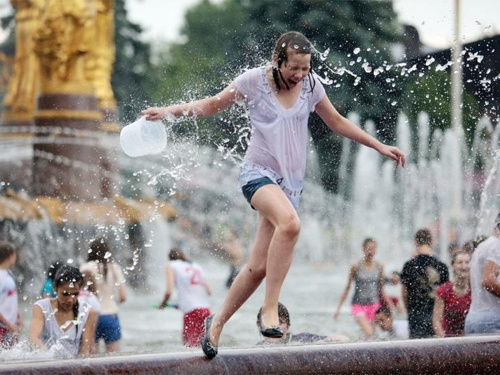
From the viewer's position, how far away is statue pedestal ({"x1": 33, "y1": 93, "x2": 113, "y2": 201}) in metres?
18.8

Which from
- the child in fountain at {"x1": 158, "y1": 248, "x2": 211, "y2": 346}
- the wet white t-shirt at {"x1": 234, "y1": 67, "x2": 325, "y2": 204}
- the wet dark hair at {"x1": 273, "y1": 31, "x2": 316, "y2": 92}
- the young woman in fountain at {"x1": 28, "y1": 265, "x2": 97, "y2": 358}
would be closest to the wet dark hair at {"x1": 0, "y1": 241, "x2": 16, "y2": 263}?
the young woman in fountain at {"x1": 28, "y1": 265, "x2": 97, "y2": 358}

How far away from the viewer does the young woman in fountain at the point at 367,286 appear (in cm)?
1045

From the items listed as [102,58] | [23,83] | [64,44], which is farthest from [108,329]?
[23,83]

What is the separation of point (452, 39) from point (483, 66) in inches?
211

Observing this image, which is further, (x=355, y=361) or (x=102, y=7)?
(x=102, y=7)

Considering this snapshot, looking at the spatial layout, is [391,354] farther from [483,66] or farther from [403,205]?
[403,205]

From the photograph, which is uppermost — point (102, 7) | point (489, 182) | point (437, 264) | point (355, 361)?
point (102, 7)

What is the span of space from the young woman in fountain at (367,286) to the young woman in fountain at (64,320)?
12.5ft

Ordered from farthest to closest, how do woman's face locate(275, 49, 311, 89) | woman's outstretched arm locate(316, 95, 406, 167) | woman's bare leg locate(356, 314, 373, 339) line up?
woman's bare leg locate(356, 314, 373, 339)
woman's outstretched arm locate(316, 95, 406, 167)
woman's face locate(275, 49, 311, 89)

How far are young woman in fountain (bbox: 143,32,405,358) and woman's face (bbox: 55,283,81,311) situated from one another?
1351 mm

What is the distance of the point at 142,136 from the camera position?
6.05 metres

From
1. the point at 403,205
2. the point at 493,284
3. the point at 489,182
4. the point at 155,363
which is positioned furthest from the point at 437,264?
the point at 403,205

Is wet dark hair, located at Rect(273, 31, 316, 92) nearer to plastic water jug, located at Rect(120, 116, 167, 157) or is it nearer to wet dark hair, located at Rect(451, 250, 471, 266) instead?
plastic water jug, located at Rect(120, 116, 167, 157)

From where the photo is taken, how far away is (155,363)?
5.30m
